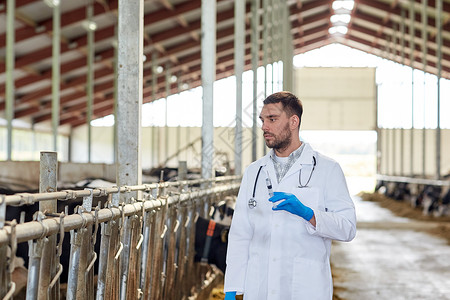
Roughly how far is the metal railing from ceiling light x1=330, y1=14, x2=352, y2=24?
893 inches

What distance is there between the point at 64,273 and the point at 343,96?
1191 inches

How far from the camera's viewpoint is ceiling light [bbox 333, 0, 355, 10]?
980 inches

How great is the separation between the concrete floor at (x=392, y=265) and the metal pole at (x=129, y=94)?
118 inches

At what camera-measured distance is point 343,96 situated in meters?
33.5

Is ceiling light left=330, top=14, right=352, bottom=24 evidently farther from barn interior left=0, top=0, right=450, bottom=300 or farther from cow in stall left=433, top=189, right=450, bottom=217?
cow in stall left=433, top=189, right=450, bottom=217

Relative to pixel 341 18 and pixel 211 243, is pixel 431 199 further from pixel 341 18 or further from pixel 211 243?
pixel 341 18

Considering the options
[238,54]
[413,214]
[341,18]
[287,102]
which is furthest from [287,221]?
[341,18]

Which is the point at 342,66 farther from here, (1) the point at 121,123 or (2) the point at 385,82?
(1) the point at 121,123

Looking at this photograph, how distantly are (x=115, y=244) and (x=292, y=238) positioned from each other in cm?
95

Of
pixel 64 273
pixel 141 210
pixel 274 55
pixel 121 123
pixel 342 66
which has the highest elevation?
pixel 342 66

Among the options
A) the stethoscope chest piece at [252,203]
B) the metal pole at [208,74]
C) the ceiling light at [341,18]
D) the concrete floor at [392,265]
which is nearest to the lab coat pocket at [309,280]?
the stethoscope chest piece at [252,203]

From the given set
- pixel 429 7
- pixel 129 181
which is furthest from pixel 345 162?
pixel 129 181

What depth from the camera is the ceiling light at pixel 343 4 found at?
24.9m

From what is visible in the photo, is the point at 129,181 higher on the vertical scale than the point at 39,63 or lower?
lower
